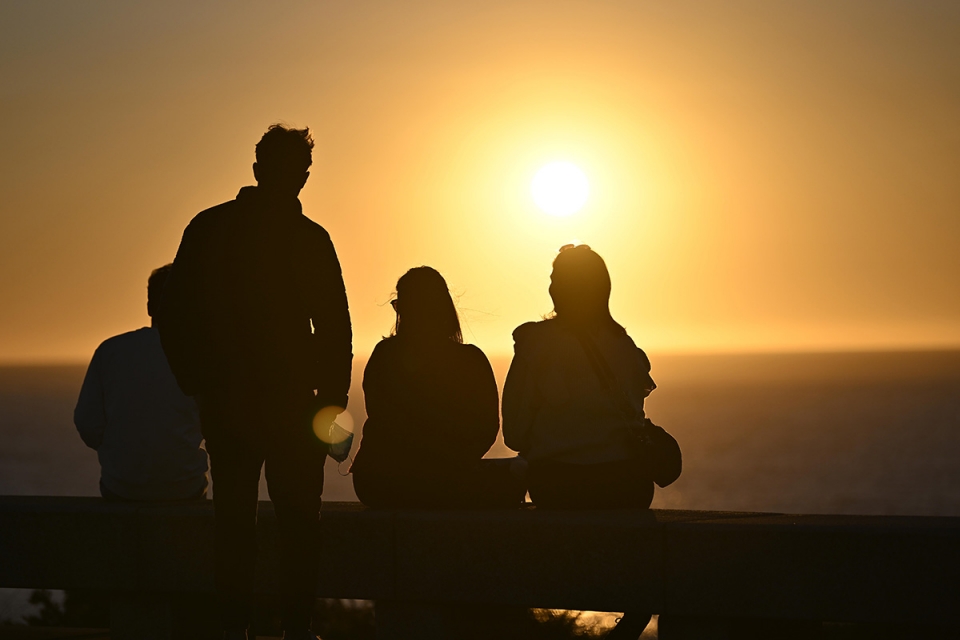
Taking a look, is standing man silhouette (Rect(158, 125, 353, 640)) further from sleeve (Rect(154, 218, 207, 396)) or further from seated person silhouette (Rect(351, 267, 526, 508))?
seated person silhouette (Rect(351, 267, 526, 508))

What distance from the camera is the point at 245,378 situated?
3.82 m

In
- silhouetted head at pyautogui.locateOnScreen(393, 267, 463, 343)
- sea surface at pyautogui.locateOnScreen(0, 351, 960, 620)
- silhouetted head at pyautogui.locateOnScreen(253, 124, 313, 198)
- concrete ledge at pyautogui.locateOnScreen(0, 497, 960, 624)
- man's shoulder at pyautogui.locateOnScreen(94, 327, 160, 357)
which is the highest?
silhouetted head at pyautogui.locateOnScreen(253, 124, 313, 198)

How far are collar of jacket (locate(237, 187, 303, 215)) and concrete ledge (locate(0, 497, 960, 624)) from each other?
1277mm

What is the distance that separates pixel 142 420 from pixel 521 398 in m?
1.74

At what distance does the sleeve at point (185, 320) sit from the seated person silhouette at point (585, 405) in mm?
1527

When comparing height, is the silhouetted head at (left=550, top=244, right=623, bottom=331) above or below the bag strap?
above

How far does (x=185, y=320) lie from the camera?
3.87m

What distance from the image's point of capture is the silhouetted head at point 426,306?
484cm

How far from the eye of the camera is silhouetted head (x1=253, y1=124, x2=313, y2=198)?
12.9 ft

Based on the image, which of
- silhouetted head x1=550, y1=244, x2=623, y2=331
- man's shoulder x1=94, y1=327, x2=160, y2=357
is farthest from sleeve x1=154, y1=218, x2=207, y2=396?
silhouetted head x1=550, y1=244, x2=623, y2=331

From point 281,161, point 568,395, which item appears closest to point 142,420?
point 281,161

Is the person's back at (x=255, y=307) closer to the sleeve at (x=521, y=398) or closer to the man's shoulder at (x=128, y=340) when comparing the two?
the sleeve at (x=521, y=398)

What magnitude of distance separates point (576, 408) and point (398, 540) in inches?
37.7

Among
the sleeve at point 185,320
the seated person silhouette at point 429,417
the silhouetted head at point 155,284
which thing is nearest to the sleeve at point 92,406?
the silhouetted head at point 155,284
